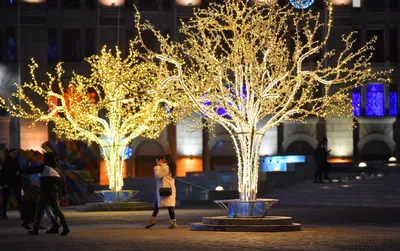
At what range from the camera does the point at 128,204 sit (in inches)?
1476

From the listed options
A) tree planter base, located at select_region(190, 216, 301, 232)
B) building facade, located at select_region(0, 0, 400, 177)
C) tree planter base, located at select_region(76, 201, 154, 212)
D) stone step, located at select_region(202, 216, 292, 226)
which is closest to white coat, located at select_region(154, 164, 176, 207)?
tree planter base, located at select_region(190, 216, 301, 232)

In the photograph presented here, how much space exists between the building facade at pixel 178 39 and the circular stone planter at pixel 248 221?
34.8m

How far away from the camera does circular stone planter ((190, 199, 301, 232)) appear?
2472 centimetres

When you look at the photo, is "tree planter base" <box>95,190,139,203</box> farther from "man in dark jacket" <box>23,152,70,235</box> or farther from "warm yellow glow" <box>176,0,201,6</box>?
"warm yellow glow" <box>176,0,201,6</box>

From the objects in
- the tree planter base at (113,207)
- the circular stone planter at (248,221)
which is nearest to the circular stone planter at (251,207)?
the circular stone planter at (248,221)

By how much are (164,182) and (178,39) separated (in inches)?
1382

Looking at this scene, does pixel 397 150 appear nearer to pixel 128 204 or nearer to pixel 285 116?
pixel 128 204

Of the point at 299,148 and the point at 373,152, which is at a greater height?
the point at 299,148

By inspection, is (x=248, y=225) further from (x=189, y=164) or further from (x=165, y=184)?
(x=189, y=164)

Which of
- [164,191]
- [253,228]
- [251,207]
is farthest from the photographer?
[164,191]

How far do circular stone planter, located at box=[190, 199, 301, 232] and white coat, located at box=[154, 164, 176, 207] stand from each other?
1018 millimetres

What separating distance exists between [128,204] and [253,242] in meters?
16.4

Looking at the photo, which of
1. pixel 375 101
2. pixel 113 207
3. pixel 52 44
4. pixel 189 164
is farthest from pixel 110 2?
pixel 113 207

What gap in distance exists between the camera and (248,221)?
81.9 ft
